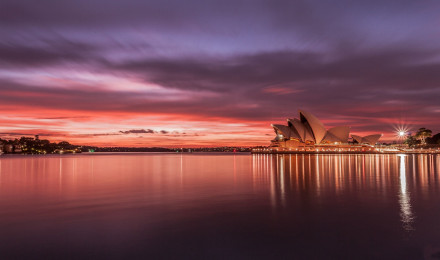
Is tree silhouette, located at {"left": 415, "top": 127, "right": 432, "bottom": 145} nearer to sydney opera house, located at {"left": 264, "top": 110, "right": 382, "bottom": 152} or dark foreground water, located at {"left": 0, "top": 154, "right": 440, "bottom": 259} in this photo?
sydney opera house, located at {"left": 264, "top": 110, "right": 382, "bottom": 152}

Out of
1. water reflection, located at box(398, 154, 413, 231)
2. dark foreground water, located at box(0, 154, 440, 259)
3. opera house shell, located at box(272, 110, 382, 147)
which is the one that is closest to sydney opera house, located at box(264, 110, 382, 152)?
opera house shell, located at box(272, 110, 382, 147)

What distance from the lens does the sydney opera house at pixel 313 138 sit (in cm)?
12569

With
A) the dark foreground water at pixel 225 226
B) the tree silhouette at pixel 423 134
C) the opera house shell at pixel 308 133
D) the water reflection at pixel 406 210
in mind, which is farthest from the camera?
the tree silhouette at pixel 423 134

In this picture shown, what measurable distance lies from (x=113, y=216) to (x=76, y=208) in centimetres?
294

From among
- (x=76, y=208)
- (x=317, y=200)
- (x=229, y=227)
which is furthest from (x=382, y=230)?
(x=76, y=208)

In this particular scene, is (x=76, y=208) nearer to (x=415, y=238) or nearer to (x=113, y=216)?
(x=113, y=216)

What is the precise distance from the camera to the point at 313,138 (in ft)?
426

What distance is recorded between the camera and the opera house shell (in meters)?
124

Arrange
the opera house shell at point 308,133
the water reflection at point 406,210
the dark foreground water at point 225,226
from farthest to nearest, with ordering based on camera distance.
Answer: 1. the opera house shell at point 308,133
2. the water reflection at point 406,210
3. the dark foreground water at point 225,226

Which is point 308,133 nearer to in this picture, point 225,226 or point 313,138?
point 313,138

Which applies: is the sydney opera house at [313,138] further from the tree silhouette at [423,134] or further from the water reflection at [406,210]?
the water reflection at [406,210]

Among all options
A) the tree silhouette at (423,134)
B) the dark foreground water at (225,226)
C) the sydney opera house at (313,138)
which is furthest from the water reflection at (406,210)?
the tree silhouette at (423,134)

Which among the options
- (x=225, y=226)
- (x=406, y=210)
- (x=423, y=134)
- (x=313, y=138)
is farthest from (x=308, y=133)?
(x=225, y=226)

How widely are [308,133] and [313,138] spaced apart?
3.54 metres
